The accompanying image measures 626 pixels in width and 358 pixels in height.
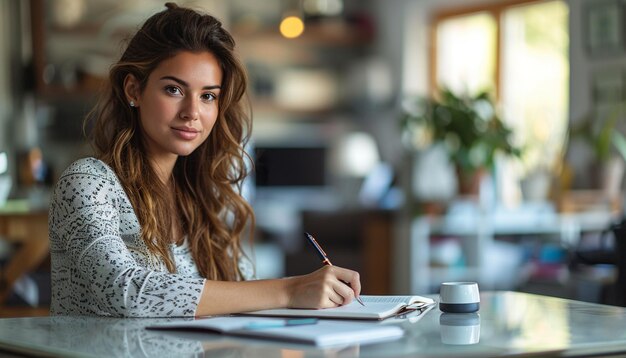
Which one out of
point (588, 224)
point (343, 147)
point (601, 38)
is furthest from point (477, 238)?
point (343, 147)

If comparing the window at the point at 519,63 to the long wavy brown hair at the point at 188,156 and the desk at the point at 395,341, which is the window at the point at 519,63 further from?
the desk at the point at 395,341

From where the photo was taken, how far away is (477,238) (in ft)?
18.7

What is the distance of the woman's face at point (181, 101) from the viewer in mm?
1906

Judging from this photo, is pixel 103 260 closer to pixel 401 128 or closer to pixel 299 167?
pixel 401 128

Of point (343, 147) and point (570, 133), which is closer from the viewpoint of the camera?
point (570, 133)

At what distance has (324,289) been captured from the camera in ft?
5.44

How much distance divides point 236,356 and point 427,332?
0.34m

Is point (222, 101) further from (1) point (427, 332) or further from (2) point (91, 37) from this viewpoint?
(2) point (91, 37)

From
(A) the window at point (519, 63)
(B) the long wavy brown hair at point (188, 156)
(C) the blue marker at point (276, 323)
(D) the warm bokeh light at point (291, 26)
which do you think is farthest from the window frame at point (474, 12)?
(C) the blue marker at point (276, 323)

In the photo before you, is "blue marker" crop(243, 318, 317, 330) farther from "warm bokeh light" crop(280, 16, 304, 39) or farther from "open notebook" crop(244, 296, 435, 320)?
"warm bokeh light" crop(280, 16, 304, 39)

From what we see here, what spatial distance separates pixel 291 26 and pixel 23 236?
4.17 m

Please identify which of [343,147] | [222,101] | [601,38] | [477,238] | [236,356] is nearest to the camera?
[236,356]

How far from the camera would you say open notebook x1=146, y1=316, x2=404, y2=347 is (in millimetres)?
1324

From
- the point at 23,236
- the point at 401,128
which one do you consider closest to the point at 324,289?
the point at 23,236
